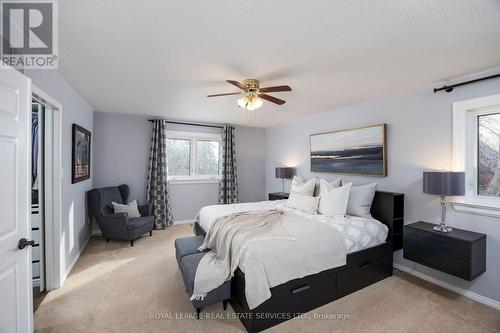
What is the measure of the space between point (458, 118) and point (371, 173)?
4.07 feet

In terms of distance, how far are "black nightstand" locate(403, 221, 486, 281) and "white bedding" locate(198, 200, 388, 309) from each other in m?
0.34

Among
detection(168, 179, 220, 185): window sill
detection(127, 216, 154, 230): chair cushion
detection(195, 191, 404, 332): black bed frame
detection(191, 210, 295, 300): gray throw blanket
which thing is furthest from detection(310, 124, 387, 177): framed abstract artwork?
detection(127, 216, 154, 230): chair cushion

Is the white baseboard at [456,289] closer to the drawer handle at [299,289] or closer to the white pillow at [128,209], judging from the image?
the drawer handle at [299,289]

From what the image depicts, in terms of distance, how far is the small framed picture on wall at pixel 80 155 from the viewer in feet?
9.89

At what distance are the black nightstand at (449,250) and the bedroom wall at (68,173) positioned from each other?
13.9 ft

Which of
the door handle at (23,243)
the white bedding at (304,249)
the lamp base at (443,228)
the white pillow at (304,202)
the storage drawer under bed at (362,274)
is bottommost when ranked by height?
the storage drawer under bed at (362,274)

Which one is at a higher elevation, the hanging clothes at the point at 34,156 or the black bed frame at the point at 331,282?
the hanging clothes at the point at 34,156

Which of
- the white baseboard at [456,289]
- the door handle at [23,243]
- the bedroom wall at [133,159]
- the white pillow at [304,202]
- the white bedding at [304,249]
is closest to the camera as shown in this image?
the door handle at [23,243]

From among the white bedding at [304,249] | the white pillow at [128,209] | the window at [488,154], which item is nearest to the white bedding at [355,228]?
the white bedding at [304,249]

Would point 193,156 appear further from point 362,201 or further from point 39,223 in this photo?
point 362,201

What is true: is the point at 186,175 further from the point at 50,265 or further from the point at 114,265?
the point at 50,265

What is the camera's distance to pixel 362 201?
3.03 metres

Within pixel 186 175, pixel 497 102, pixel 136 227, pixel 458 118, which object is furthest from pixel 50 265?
pixel 497 102

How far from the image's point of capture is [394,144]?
3160mm
